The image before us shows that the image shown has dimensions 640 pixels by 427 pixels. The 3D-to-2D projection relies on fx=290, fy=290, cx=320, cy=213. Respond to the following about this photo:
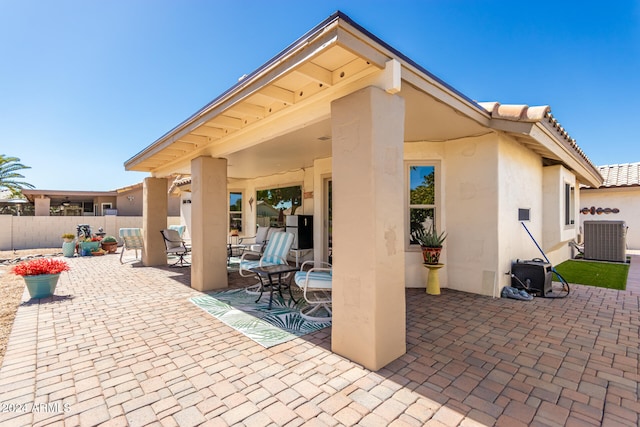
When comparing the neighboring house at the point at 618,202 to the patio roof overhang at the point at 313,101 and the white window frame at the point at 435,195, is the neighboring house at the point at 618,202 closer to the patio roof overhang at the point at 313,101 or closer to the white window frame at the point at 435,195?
the white window frame at the point at 435,195

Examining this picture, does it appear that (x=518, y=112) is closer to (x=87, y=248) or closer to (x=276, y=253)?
(x=276, y=253)

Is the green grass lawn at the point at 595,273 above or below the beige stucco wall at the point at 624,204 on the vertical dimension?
below

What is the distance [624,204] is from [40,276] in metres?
19.7

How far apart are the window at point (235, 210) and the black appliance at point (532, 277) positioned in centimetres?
1011

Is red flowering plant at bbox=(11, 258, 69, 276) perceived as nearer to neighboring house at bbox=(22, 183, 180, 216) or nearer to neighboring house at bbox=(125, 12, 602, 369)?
neighboring house at bbox=(125, 12, 602, 369)

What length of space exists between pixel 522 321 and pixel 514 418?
2.53m

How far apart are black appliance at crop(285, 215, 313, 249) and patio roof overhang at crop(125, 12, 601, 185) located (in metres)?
2.03

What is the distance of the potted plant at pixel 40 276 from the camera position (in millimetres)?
5172

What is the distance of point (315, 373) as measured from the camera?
2.72 metres

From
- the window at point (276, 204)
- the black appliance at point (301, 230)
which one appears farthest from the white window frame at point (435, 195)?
the window at point (276, 204)

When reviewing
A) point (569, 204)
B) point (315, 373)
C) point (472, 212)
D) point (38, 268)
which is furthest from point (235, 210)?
point (569, 204)

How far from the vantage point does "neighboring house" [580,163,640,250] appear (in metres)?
12.3

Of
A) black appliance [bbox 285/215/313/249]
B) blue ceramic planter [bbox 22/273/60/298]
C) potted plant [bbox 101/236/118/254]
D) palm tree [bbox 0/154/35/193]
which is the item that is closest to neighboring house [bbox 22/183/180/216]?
palm tree [bbox 0/154/35/193]

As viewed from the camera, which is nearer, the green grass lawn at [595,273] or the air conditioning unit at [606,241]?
the green grass lawn at [595,273]
